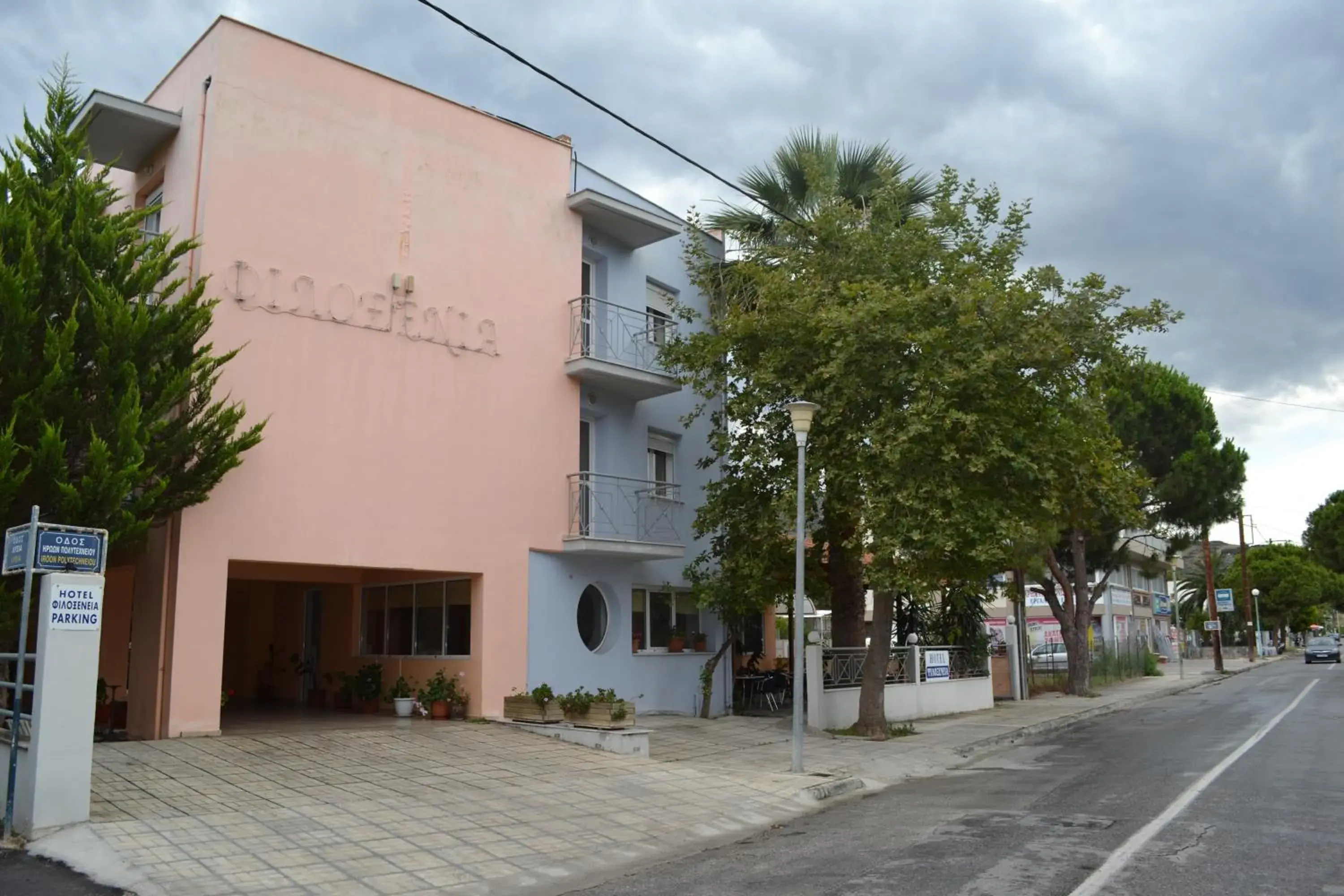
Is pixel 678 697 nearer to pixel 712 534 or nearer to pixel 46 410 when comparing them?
pixel 712 534

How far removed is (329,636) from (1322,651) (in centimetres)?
5227

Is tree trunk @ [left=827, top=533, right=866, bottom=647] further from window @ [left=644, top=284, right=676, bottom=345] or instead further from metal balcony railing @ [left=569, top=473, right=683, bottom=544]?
window @ [left=644, top=284, right=676, bottom=345]

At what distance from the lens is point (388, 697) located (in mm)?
18234

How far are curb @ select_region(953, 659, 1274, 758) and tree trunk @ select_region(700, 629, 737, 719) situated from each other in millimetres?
4985

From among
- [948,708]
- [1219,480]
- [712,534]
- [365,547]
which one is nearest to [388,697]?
[365,547]

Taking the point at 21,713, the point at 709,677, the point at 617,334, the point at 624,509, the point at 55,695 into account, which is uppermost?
the point at 617,334

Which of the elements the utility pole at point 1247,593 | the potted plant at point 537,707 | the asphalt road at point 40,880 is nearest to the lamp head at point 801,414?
the potted plant at point 537,707

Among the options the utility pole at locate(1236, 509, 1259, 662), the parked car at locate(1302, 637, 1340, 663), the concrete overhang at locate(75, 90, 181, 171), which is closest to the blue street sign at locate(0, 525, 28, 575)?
the concrete overhang at locate(75, 90, 181, 171)

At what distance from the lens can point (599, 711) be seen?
49.3ft

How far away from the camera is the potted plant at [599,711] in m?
14.9

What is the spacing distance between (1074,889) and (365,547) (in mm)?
11526

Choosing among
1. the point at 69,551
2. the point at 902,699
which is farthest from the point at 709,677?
the point at 69,551

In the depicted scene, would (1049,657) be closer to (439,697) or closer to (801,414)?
(439,697)

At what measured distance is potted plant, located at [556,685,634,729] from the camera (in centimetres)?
1489
